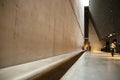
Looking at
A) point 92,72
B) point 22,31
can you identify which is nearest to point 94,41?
point 92,72

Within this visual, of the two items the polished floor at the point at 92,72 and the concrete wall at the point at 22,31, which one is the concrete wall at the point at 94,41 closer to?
the polished floor at the point at 92,72

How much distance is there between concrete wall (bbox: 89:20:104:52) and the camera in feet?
144

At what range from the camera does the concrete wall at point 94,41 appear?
4397 centimetres

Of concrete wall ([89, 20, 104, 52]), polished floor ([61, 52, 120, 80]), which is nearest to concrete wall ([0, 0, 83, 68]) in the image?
polished floor ([61, 52, 120, 80])

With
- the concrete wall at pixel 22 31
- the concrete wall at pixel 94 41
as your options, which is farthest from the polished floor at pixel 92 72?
the concrete wall at pixel 94 41

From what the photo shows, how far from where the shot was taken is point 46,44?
11.8 ft

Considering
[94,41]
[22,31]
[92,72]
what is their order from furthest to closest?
[94,41] < [92,72] < [22,31]

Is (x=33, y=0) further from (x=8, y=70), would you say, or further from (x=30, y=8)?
(x=8, y=70)

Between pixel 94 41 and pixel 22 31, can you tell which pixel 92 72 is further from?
pixel 94 41

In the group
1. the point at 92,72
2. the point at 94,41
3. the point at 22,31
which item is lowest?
the point at 92,72

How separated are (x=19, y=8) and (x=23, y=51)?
549mm

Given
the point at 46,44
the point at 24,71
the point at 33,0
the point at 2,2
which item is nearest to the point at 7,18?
the point at 2,2

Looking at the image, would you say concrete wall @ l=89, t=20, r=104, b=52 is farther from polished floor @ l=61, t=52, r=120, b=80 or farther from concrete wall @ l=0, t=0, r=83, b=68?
concrete wall @ l=0, t=0, r=83, b=68

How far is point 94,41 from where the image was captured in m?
44.1
